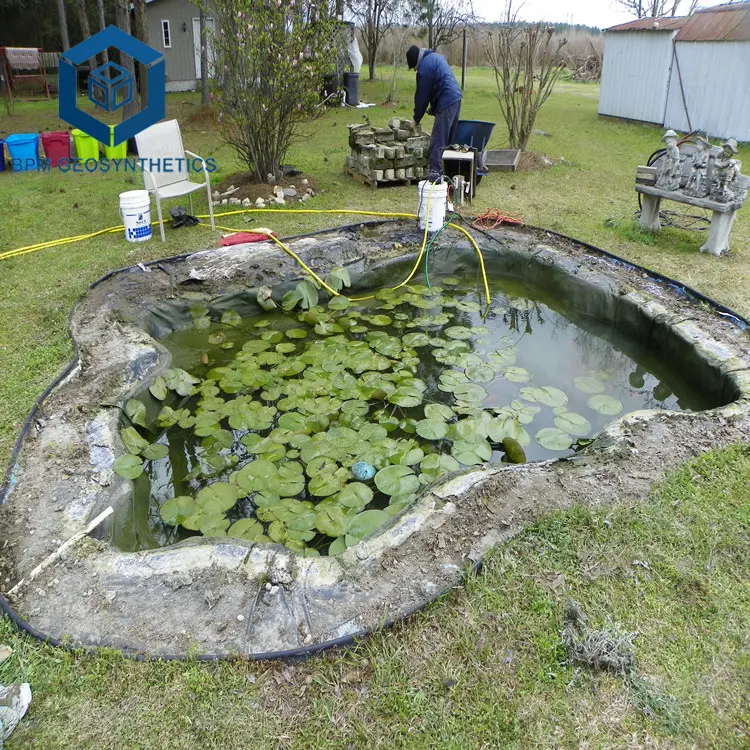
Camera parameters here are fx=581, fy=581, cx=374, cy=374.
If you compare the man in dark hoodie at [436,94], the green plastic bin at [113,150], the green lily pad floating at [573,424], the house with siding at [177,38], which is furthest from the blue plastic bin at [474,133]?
the house with siding at [177,38]

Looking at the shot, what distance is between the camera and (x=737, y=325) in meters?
3.62

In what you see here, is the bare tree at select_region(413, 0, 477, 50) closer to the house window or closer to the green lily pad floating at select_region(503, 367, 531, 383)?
the house window

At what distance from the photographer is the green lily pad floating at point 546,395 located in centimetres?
340

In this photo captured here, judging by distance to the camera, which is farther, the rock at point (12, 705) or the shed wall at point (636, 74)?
the shed wall at point (636, 74)

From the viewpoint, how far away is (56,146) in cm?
755

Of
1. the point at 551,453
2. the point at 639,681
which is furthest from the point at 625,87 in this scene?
the point at 639,681

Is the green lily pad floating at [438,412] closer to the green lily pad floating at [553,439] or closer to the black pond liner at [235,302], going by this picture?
the green lily pad floating at [553,439]

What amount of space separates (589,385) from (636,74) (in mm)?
9664

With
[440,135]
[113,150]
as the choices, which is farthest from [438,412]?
[113,150]

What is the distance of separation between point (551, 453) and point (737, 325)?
1631 mm

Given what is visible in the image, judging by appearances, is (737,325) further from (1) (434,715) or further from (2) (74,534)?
(2) (74,534)

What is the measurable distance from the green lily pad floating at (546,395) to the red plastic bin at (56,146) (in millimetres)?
7102

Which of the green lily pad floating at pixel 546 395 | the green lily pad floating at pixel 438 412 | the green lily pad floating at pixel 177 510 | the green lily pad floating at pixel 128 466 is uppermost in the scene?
the green lily pad floating at pixel 128 466

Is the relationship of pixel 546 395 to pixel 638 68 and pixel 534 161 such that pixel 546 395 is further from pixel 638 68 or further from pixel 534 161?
pixel 638 68
